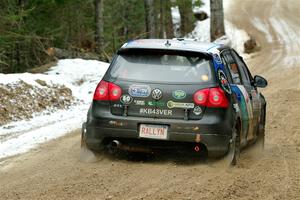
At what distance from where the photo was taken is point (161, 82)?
8266mm

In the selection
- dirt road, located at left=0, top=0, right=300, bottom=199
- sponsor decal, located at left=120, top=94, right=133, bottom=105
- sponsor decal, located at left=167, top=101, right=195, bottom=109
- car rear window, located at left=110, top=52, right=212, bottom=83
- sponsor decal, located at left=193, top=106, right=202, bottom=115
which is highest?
car rear window, located at left=110, top=52, right=212, bottom=83

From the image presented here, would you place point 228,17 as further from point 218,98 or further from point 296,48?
point 218,98

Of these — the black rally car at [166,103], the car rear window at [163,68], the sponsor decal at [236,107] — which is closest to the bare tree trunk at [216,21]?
the black rally car at [166,103]

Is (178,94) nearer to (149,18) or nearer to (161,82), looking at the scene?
(161,82)

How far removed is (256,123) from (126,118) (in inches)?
98.0

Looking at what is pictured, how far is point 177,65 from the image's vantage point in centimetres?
841

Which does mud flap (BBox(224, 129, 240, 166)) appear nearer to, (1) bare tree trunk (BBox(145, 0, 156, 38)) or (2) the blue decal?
(2) the blue decal

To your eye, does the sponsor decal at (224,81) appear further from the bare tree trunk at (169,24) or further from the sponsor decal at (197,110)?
the bare tree trunk at (169,24)

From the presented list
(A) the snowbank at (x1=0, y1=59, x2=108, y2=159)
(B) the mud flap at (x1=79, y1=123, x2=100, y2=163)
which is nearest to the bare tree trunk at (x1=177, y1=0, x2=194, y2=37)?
(A) the snowbank at (x1=0, y1=59, x2=108, y2=159)

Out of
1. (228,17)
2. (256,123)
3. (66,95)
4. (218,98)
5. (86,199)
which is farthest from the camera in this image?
(228,17)

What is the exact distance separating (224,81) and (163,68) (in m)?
0.79

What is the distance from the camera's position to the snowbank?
10891mm

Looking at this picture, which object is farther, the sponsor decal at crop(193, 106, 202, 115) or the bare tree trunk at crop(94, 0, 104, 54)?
the bare tree trunk at crop(94, 0, 104, 54)

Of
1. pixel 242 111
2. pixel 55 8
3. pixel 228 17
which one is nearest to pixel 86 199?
pixel 242 111
